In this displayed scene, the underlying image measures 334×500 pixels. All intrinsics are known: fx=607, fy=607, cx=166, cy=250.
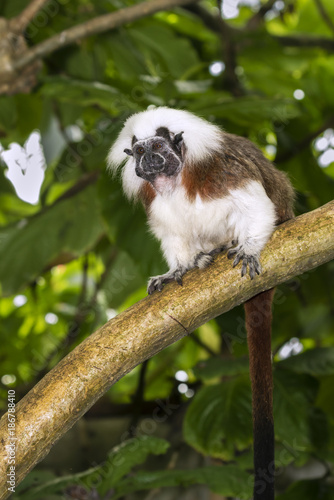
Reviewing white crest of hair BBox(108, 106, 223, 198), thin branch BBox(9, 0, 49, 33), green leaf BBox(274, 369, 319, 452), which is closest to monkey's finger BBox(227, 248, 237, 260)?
white crest of hair BBox(108, 106, 223, 198)

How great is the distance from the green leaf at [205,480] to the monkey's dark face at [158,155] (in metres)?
0.92

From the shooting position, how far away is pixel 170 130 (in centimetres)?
195

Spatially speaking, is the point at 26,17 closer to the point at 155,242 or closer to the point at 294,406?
the point at 155,242

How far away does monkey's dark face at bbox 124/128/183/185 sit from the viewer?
6.23 feet

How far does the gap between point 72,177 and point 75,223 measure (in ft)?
0.82

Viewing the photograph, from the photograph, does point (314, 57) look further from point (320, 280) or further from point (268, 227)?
point (268, 227)

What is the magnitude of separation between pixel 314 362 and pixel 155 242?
2.48 ft

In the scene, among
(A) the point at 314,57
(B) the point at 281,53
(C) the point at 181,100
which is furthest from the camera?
(A) the point at 314,57

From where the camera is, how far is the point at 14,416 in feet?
4.30

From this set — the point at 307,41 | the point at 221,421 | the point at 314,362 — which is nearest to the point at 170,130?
the point at 314,362

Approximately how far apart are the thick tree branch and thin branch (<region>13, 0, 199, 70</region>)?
3.63 feet

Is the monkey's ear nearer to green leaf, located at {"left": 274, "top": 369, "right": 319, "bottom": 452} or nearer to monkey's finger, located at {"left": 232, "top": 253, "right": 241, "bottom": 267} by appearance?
monkey's finger, located at {"left": 232, "top": 253, "right": 241, "bottom": 267}

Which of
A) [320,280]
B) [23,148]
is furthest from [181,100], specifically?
[320,280]

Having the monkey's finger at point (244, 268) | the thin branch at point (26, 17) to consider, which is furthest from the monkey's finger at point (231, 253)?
the thin branch at point (26, 17)
